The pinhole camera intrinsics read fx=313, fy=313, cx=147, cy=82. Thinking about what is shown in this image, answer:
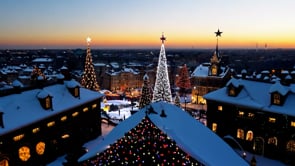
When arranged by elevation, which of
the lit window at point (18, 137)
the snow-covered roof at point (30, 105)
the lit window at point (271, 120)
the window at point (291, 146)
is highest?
the snow-covered roof at point (30, 105)

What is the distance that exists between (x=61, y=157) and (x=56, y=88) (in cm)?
692

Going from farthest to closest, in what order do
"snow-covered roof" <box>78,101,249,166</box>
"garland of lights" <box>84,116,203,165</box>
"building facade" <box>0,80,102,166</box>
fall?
"building facade" <box>0,80,102,166</box>, "snow-covered roof" <box>78,101,249,166</box>, "garland of lights" <box>84,116,203,165</box>

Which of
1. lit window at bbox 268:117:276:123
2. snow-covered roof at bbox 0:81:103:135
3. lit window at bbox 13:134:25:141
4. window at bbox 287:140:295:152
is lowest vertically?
window at bbox 287:140:295:152

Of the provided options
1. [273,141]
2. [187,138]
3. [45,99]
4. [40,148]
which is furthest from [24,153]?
[273,141]

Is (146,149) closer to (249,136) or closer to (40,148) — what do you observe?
(40,148)

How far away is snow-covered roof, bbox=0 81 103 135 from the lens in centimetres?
2349

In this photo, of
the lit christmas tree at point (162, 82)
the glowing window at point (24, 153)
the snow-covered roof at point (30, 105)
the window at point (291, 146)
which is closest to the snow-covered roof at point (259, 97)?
the window at point (291, 146)

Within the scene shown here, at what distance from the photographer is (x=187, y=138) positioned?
589 inches

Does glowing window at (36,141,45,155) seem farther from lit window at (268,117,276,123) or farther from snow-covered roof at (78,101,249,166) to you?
lit window at (268,117,276,123)

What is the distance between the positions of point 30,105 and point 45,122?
1896 millimetres

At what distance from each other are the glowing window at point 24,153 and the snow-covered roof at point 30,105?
2.19 m

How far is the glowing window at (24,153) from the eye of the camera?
2426cm

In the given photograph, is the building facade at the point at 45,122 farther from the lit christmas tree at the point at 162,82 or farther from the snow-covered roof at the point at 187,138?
the lit christmas tree at the point at 162,82

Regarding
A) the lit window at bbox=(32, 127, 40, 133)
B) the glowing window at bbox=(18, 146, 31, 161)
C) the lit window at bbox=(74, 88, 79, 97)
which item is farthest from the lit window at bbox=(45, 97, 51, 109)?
the lit window at bbox=(74, 88, 79, 97)
